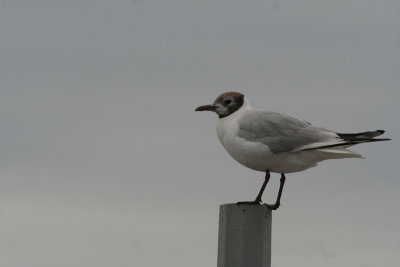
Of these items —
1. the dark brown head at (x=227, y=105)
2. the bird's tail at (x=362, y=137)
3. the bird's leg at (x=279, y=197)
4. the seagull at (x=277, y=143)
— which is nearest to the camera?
the bird's tail at (x=362, y=137)

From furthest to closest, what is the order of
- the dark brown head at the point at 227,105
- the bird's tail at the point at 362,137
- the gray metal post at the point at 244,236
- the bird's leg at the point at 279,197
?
the dark brown head at the point at 227,105 → the bird's leg at the point at 279,197 → the bird's tail at the point at 362,137 → the gray metal post at the point at 244,236

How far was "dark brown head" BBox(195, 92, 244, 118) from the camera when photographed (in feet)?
44.0

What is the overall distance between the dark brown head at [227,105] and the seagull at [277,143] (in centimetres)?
42

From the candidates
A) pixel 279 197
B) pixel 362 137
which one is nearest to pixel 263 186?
pixel 279 197

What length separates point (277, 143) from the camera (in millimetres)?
12422

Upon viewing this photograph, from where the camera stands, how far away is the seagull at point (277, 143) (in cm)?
1229

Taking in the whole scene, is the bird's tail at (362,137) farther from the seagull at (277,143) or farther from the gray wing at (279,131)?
the gray wing at (279,131)

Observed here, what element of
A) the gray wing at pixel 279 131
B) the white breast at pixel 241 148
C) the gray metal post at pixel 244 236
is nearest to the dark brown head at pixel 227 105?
the white breast at pixel 241 148

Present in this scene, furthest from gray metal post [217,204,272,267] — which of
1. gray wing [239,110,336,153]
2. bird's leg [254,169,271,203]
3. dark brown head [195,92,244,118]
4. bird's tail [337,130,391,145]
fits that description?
dark brown head [195,92,244,118]

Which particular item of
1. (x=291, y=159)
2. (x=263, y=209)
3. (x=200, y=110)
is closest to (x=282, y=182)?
(x=291, y=159)

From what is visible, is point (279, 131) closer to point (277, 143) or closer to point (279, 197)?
point (277, 143)

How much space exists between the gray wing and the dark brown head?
546 millimetres

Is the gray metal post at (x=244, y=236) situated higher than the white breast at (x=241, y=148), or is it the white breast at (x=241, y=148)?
the white breast at (x=241, y=148)

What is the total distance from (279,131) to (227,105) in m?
1.28
